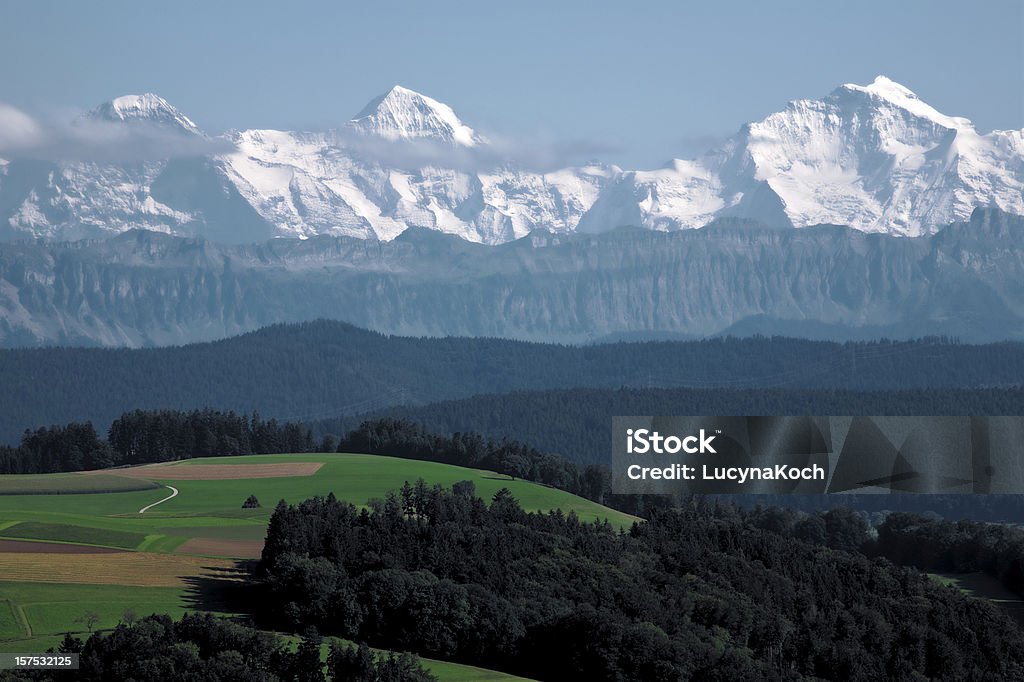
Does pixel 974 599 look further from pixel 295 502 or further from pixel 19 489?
pixel 19 489

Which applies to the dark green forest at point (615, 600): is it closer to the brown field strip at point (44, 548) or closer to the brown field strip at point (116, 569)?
the brown field strip at point (116, 569)

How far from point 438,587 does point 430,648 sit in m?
8.12

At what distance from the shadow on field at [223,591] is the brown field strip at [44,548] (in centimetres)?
1070

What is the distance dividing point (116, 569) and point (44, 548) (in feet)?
34.1

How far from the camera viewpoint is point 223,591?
134m

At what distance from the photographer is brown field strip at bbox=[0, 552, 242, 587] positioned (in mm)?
133000

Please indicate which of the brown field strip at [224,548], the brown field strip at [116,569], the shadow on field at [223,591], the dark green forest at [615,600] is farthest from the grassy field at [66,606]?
the brown field strip at [224,548]

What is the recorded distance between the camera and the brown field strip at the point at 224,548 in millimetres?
150000

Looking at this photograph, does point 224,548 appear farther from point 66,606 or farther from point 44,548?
point 66,606

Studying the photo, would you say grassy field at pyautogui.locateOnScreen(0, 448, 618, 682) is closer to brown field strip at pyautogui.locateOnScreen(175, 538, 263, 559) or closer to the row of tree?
Result: brown field strip at pyautogui.locateOnScreen(175, 538, 263, 559)

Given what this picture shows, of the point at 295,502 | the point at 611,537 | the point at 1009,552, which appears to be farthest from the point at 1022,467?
the point at 295,502

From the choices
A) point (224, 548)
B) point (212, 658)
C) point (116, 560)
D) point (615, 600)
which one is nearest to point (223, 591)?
A: point (116, 560)

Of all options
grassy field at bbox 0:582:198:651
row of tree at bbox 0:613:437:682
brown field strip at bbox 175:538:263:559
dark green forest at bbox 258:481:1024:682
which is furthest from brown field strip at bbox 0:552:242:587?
row of tree at bbox 0:613:437:682

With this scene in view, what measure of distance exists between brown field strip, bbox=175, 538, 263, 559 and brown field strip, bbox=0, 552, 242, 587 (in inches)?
137
